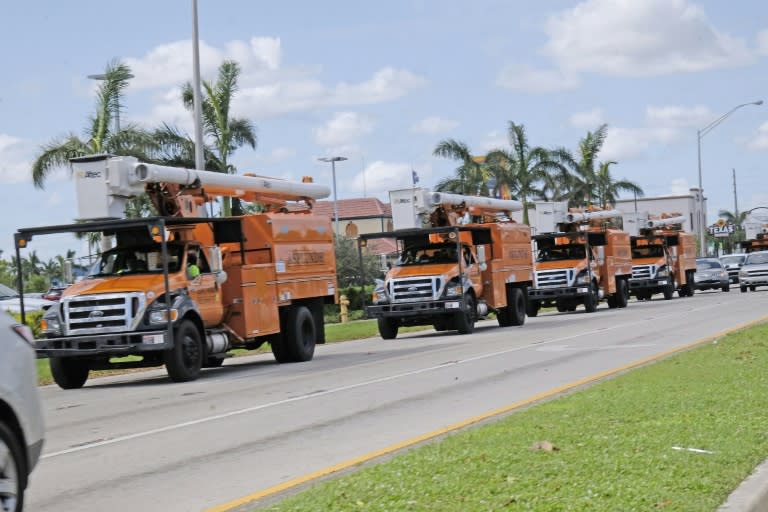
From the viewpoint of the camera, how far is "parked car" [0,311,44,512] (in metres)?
6.75

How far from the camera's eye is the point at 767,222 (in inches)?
2527

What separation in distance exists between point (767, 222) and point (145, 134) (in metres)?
38.3

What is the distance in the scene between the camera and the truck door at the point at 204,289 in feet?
65.5

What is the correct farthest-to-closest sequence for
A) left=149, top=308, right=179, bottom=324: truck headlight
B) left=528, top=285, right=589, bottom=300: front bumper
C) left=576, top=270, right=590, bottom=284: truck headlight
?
left=576, top=270, right=590, bottom=284: truck headlight
left=528, top=285, right=589, bottom=300: front bumper
left=149, top=308, right=179, bottom=324: truck headlight

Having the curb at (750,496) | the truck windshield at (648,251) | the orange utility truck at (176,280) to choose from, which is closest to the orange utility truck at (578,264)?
the truck windshield at (648,251)

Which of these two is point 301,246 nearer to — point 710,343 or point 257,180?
point 257,180

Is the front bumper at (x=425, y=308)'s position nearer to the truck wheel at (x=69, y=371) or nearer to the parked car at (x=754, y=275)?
the truck wheel at (x=69, y=371)

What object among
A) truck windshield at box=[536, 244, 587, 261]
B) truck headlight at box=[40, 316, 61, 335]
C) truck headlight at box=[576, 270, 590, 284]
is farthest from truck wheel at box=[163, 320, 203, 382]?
truck windshield at box=[536, 244, 587, 261]

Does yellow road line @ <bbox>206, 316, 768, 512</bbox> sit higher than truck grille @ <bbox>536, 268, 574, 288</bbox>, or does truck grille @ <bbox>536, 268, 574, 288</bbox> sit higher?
truck grille @ <bbox>536, 268, 574, 288</bbox>

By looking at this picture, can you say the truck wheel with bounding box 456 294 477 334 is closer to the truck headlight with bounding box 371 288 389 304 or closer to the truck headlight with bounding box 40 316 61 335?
the truck headlight with bounding box 371 288 389 304

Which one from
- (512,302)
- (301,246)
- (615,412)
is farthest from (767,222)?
(615,412)

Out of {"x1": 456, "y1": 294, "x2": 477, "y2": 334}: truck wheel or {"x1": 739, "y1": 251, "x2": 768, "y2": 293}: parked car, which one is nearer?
{"x1": 456, "y1": 294, "x2": 477, "y2": 334}: truck wheel

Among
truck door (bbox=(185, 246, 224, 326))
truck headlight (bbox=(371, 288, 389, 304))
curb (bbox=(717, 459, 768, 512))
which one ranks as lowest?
curb (bbox=(717, 459, 768, 512))

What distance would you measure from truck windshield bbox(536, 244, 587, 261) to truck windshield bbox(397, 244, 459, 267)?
1066cm
